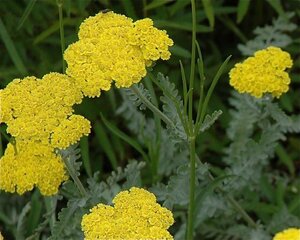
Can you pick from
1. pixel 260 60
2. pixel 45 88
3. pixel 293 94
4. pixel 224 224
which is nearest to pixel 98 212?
pixel 45 88

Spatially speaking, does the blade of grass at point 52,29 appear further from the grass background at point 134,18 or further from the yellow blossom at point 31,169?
the yellow blossom at point 31,169

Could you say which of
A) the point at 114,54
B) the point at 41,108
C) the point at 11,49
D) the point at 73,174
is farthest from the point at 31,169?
the point at 11,49

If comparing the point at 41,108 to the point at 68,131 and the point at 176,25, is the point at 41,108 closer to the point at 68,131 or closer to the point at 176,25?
the point at 68,131

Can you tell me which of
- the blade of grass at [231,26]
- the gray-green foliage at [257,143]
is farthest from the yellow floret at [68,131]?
the blade of grass at [231,26]

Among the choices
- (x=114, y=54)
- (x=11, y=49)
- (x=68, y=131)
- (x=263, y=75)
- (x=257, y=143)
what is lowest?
(x=257, y=143)

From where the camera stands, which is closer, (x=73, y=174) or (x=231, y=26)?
(x=73, y=174)

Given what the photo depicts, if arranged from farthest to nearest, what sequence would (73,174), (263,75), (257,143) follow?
(257,143), (263,75), (73,174)

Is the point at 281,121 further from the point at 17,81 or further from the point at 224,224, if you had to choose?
the point at 17,81

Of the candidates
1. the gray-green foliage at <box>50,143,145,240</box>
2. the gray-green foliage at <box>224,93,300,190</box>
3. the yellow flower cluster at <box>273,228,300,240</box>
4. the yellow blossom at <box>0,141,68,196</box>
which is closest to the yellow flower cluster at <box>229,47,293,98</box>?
the gray-green foliage at <box>224,93,300,190</box>
